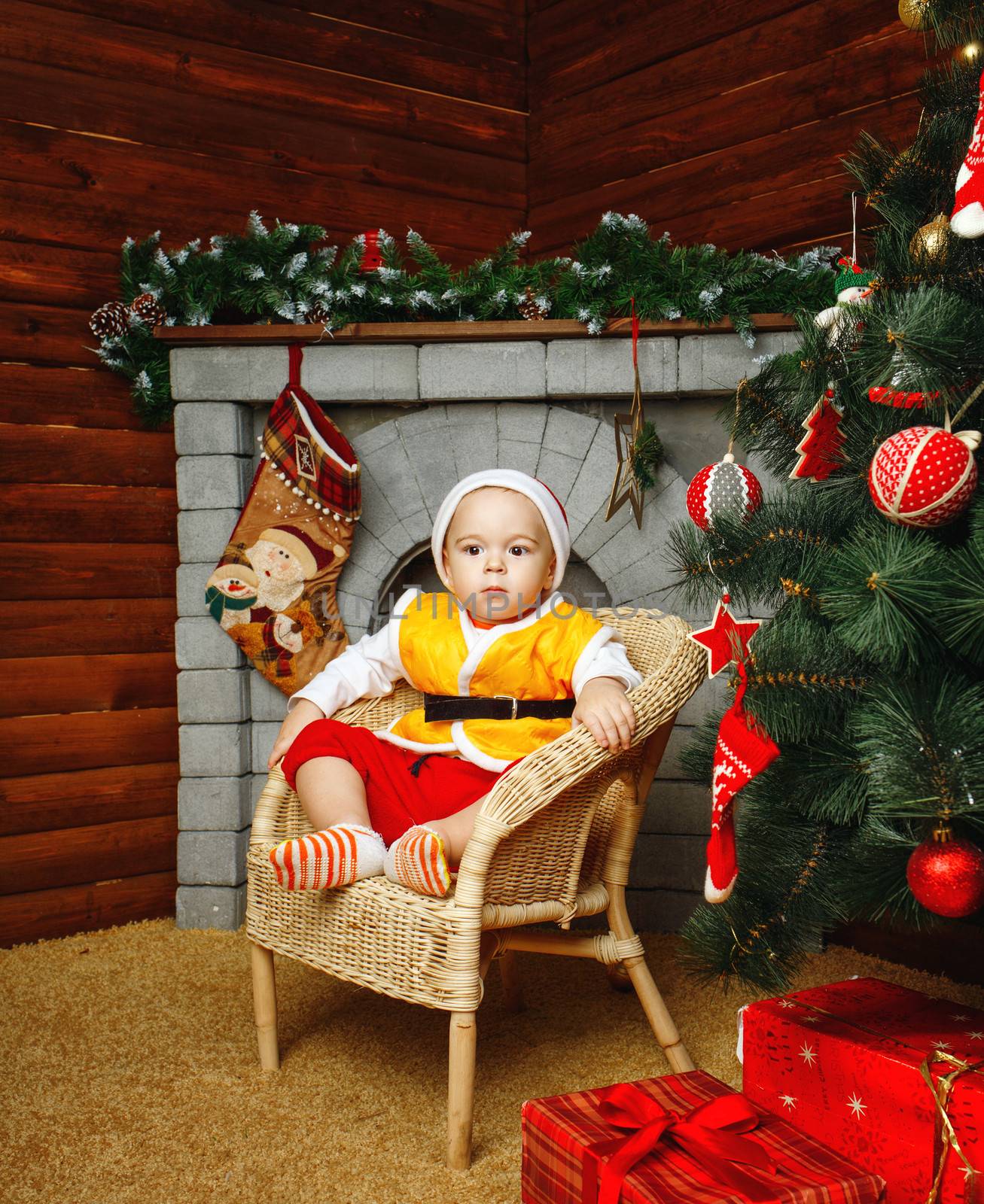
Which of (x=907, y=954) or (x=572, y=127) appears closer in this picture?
(x=907, y=954)

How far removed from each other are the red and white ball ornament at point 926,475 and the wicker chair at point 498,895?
2.05 feet

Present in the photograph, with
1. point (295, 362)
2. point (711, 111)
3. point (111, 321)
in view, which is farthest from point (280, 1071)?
point (711, 111)

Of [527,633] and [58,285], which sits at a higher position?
[58,285]

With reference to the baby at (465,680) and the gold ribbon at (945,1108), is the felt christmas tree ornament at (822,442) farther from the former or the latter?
A: the gold ribbon at (945,1108)

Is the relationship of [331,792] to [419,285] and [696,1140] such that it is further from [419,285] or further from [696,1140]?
[419,285]

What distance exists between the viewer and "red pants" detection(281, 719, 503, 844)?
1769mm

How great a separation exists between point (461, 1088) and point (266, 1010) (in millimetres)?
490

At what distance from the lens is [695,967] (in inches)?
57.7

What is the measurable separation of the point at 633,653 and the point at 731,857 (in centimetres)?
68

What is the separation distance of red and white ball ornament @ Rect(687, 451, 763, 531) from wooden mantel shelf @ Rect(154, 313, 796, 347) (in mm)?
1021

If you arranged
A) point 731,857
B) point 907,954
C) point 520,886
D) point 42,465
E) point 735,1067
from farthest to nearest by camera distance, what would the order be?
point 42,465 → point 907,954 → point 735,1067 → point 520,886 → point 731,857

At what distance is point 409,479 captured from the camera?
8.55 ft

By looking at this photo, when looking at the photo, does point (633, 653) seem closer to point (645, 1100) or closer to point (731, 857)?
point (731, 857)

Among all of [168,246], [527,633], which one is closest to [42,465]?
[168,246]
